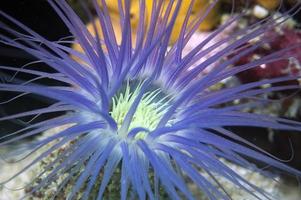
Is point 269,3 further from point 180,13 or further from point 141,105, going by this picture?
point 141,105

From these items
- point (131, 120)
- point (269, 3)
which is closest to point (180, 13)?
point (269, 3)

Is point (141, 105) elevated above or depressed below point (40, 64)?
below

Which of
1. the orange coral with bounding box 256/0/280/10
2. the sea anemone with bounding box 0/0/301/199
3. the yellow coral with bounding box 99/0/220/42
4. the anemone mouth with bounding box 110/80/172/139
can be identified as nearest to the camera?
the sea anemone with bounding box 0/0/301/199

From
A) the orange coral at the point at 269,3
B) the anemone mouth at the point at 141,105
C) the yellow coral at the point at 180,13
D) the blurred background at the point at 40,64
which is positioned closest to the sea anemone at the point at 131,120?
the anemone mouth at the point at 141,105

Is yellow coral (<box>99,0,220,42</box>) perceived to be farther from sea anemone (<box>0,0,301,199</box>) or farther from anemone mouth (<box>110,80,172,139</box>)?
sea anemone (<box>0,0,301,199</box>)

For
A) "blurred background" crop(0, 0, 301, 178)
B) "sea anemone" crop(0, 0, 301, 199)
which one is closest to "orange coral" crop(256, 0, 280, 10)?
"blurred background" crop(0, 0, 301, 178)

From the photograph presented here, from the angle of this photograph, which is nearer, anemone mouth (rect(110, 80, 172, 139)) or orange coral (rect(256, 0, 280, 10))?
anemone mouth (rect(110, 80, 172, 139))

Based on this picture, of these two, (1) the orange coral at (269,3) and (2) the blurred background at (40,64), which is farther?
(1) the orange coral at (269,3)

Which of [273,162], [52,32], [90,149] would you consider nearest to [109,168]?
[90,149]

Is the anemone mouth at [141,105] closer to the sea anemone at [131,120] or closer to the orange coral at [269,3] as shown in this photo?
the sea anemone at [131,120]
